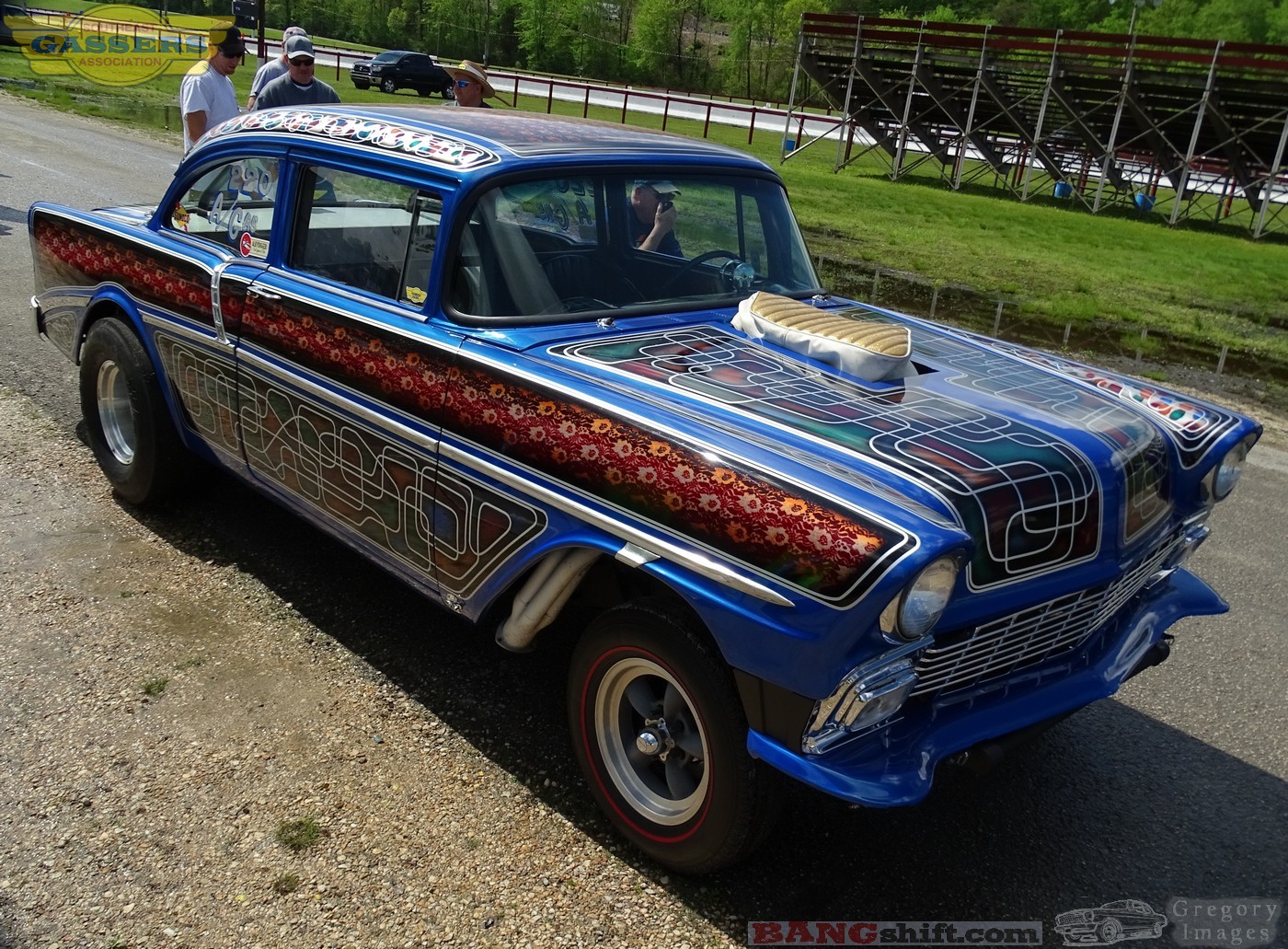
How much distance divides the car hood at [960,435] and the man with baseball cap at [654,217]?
1.45 feet

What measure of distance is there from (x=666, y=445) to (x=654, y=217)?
1.38 m

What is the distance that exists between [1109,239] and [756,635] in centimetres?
1773

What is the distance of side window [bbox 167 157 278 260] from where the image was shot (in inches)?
159

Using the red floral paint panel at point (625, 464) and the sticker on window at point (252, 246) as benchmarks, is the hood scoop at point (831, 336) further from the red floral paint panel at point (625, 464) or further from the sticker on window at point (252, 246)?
the sticker on window at point (252, 246)

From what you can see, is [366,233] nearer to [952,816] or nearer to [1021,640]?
[1021,640]

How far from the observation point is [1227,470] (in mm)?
3414

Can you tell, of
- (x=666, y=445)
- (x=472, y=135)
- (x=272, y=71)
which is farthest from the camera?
(x=272, y=71)

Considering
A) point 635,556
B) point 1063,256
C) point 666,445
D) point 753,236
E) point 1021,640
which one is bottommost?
point 1063,256

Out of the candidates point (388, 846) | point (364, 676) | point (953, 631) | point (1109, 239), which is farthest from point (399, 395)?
point (1109, 239)

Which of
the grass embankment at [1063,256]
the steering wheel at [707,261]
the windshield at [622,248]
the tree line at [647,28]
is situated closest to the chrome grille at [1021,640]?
the windshield at [622,248]

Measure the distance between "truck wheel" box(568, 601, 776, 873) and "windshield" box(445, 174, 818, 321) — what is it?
1.10m

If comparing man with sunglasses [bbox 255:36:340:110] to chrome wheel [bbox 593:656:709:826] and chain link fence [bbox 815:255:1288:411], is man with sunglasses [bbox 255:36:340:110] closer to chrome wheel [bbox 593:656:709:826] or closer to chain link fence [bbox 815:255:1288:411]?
chain link fence [bbox 815:255:1288:411]

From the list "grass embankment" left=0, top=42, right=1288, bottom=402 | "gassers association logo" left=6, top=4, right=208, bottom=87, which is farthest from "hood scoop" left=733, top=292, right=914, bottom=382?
"gassers association logo" left=6, top=4, right=208, bottom=87

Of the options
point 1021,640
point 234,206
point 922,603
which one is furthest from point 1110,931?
point 234,206
